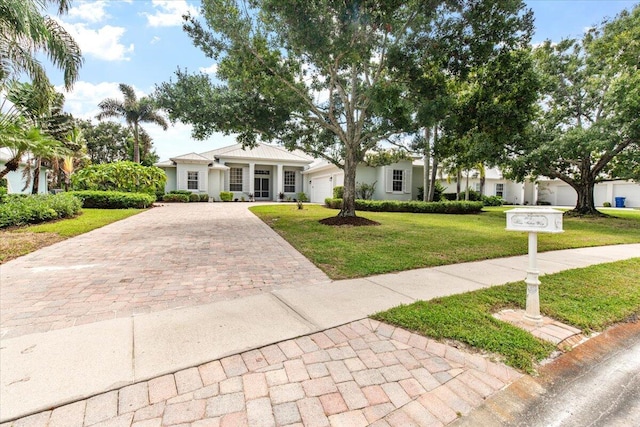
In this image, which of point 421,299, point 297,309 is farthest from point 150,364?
point 421,299

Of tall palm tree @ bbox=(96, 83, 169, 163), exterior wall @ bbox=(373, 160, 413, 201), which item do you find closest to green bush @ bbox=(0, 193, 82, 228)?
exterior wall @ bbox=(373, 160, 413, 201)

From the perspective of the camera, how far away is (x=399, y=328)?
119 inches

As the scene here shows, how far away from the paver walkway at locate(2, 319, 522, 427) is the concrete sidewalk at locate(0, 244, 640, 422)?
0.15 meters

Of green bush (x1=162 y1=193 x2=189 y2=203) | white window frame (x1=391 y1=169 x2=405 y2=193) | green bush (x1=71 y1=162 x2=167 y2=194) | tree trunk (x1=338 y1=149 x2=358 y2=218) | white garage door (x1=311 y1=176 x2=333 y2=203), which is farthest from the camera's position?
white garage door (x1=311 y1=176 x2=333 y2=203)

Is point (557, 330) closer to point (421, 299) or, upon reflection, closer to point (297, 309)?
point (421, 299)

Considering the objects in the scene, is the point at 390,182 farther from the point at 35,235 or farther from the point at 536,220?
the point at 536,220

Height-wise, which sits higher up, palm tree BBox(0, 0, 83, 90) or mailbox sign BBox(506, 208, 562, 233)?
palm tree BBox(0, 0, 83, 90)

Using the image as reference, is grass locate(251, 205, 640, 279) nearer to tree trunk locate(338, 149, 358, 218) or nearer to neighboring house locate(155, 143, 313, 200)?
tree trunk locate(338, 149, 358, 218)

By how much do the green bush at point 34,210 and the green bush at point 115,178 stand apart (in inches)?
259

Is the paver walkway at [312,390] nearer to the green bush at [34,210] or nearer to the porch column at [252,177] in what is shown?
the green bush at [34,210]

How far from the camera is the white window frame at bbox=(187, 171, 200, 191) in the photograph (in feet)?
80.6

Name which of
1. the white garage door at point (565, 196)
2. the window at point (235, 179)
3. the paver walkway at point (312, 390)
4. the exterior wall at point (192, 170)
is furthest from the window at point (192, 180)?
the white garage door at point (565, 196)

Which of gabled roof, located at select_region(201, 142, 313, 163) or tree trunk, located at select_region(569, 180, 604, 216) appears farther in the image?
gabled roof, located at select_region(201, 142, 313, 163)

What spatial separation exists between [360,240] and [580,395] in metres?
5.92
